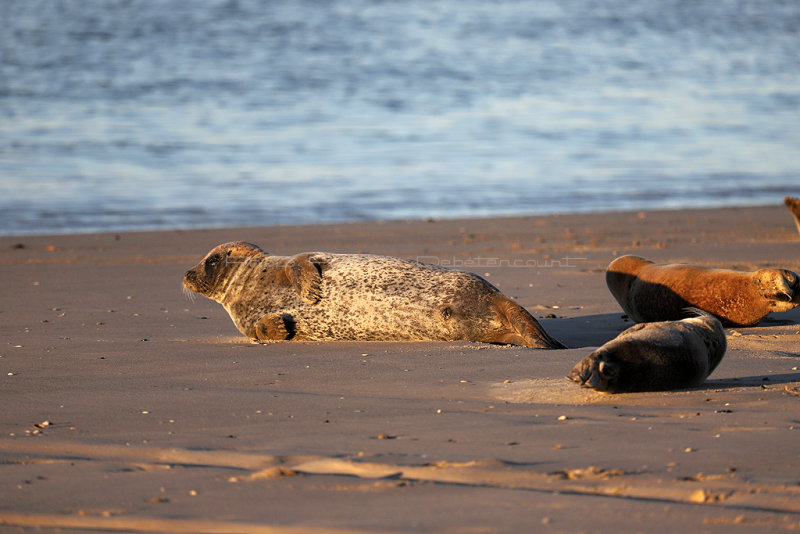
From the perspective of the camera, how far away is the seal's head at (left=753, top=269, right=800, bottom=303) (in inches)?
232

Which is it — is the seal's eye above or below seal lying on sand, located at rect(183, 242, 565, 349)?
above

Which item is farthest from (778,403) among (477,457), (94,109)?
(94,109)

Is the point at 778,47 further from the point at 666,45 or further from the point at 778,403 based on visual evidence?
the point at 778,403

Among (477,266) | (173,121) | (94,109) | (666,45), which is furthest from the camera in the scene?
(666,45)

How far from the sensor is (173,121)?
21328 mm

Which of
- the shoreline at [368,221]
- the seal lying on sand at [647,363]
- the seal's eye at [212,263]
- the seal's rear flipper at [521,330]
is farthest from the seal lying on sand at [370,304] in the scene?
the shoreline at [368,221]

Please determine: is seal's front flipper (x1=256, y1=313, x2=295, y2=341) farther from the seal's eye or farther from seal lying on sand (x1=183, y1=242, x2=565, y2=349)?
the seal's eye

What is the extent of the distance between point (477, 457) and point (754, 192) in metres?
12.6

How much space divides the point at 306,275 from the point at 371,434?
2620 mm

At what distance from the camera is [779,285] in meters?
5.90

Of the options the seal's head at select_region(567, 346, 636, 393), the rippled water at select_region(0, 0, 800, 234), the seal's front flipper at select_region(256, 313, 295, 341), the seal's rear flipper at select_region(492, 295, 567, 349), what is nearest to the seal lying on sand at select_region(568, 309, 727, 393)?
the seal's head at select_region(567, 346, 636, 393)

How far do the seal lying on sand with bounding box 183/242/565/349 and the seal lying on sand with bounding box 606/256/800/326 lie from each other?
1004 mm

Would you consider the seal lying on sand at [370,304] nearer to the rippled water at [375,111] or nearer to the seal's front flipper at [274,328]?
the seal's front flipper at [274,328]

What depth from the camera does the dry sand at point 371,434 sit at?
2.93 metres
